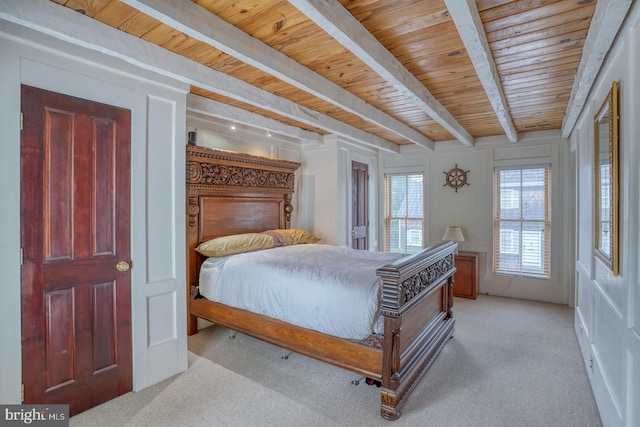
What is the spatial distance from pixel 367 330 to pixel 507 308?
3220mm

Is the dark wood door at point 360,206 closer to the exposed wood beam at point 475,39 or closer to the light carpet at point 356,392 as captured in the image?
the light carpet at point 356,392

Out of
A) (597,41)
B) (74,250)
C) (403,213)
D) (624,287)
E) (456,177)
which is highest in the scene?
(597,41)

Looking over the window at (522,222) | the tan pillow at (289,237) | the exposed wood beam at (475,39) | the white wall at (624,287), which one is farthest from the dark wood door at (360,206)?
the white wall at (624,287)

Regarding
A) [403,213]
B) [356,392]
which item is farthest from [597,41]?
[403,213]

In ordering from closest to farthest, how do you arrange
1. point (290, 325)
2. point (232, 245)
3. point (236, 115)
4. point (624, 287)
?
1. point (624, 287)
2. point (290, 325)
3. point (232, 245)
4. point (236, 115)

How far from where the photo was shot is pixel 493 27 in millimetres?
1947

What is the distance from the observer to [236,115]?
361cm

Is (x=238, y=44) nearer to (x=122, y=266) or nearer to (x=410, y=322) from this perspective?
(x=122, y=266)

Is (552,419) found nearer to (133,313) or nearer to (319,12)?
(319,12)

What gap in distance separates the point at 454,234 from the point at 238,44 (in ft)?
14.4

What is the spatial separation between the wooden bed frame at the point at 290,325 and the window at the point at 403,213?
2.38m

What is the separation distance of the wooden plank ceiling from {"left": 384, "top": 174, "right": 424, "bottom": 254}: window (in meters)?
2.51

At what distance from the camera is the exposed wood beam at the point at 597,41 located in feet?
5.15

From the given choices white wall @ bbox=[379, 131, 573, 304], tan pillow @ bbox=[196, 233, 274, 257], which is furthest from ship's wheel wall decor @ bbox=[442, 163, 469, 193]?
tan pillow @ bbox=[196, 233, 274, 257]
